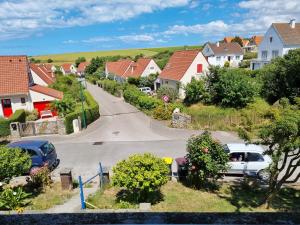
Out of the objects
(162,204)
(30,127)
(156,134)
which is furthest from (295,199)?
(30,127)

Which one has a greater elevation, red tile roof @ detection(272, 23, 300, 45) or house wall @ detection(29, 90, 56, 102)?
red tile roof @ detection(272, 23, 300, 45)

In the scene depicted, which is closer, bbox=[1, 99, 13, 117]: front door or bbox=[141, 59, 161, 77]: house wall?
bbox=[1, 99, 13, 117]: front door

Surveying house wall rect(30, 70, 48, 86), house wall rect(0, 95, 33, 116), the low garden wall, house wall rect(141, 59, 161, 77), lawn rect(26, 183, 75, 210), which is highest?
house wall rect(141, 59, 161, 77)

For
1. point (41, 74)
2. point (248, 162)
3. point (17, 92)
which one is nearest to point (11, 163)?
point (248, 162)

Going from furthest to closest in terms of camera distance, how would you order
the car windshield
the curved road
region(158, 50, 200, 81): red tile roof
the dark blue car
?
region(158, 50, 200, 81): red tile roof < the curved road < the car windshield < the dark blue car

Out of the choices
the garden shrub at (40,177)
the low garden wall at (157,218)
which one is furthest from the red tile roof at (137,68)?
the low garden wall at (157,218)

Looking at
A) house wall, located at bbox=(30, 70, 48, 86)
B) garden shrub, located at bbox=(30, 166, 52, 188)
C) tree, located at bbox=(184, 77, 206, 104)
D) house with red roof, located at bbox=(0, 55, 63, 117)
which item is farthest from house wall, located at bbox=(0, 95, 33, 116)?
garden shrub, located at bbox=(30, 166, 52, 188)

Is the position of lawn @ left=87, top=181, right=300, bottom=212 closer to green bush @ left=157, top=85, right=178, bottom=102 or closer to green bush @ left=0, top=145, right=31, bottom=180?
green bush @ left=0, top=145, right=31, bottom=180

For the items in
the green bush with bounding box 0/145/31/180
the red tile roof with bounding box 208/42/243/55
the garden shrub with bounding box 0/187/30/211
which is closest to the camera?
the garden shrub with bounding box 0/187/30/211
